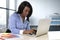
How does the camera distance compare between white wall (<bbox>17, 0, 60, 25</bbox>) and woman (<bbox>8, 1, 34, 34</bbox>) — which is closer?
woman (<bbox>8, 1, 34, 34</bbox>)

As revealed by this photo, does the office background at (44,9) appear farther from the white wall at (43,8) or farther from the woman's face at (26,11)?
the woman's face at (26,11)

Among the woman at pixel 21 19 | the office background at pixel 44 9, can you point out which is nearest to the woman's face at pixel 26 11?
the woman at pixel 21 19

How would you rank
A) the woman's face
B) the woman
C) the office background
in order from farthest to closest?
the office background, the woman's face, the woman

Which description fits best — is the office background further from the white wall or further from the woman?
the woman

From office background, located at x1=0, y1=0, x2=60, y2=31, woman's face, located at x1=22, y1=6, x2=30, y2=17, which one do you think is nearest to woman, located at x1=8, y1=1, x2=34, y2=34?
woman's face, located at x1=22, y1=6, x2=30, y2=17

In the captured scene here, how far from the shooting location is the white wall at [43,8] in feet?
13.5

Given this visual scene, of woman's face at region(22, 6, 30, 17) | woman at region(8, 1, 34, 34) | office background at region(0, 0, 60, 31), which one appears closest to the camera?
woman at region(8, 1, 34, 34)

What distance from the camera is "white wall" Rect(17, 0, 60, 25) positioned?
411 centimetres

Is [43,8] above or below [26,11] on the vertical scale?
above

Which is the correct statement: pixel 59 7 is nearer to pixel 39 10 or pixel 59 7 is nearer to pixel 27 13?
pixel 39 10

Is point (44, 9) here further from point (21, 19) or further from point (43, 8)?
point (21, 19)

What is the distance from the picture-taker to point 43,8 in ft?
13.7

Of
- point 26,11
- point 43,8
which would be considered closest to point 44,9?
point 43,8

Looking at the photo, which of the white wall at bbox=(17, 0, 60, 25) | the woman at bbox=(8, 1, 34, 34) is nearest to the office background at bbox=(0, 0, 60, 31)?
the white wall at bbox=(17, 0, 60, 25)
